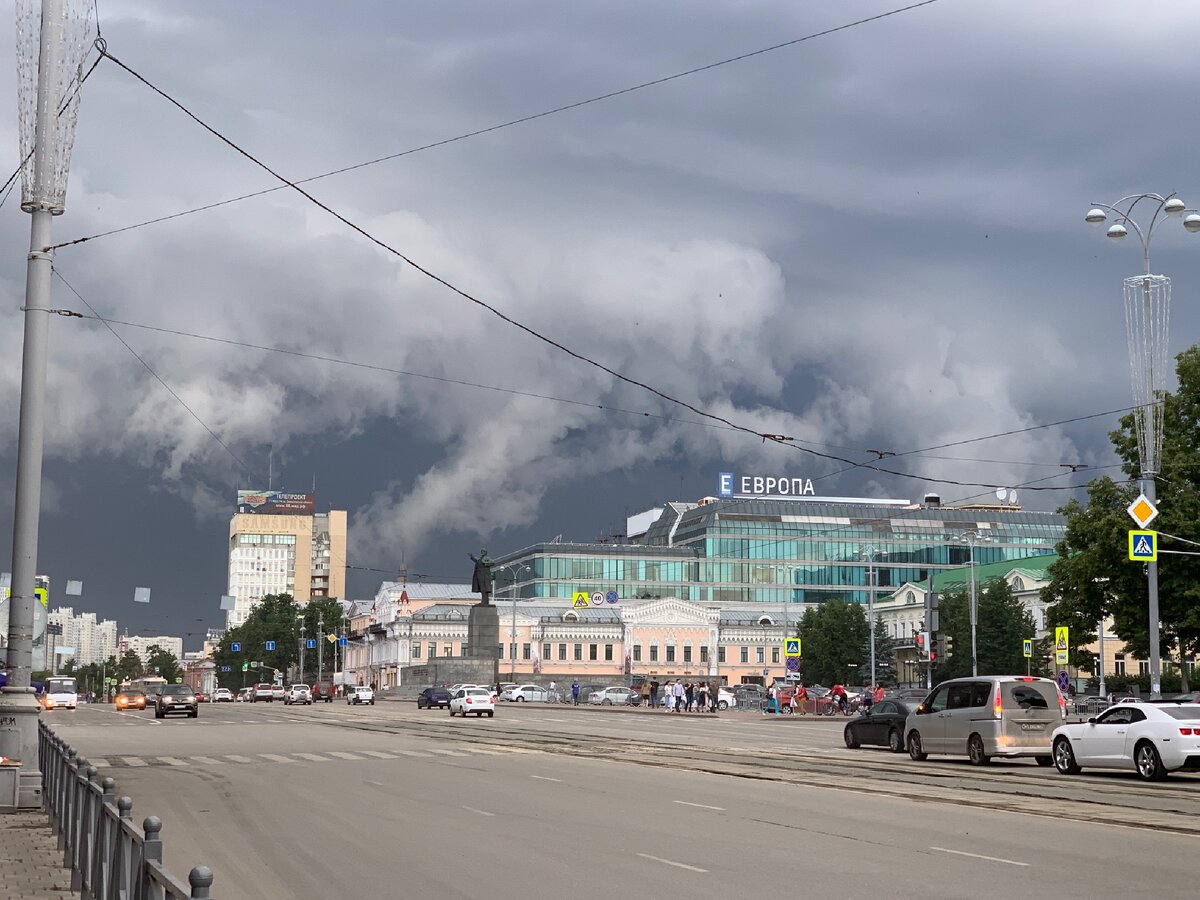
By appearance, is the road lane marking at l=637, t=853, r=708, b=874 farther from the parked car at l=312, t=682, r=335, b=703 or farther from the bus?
the parked car at l=312, t=682, r=335, b=703

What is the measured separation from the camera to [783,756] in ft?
103

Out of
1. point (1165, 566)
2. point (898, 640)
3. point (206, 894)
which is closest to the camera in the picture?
point (206, 894)

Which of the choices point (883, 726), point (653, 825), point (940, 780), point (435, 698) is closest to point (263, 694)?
point (435, 698)

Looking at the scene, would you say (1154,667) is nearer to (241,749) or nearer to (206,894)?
(241,749)

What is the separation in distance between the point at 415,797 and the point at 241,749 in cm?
1566

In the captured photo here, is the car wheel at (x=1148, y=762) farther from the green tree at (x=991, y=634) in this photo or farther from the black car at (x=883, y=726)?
the green tree at (x=991, y=634)

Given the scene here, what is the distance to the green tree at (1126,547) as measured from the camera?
4859 centimetres

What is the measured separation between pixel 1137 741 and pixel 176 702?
50411 millimetres

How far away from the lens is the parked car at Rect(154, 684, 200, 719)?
65.1 metres

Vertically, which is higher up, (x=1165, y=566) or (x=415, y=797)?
(x=1165, y=566)

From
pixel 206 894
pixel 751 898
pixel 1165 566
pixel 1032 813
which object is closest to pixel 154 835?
pixel 206 894

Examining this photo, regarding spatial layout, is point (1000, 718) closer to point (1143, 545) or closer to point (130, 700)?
point (1143, 545)

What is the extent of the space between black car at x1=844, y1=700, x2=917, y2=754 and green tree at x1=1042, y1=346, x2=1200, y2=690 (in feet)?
56.7

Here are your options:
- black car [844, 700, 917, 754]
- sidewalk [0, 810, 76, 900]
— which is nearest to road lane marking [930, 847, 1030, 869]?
sidewalk [0, 810, 76, 900]
